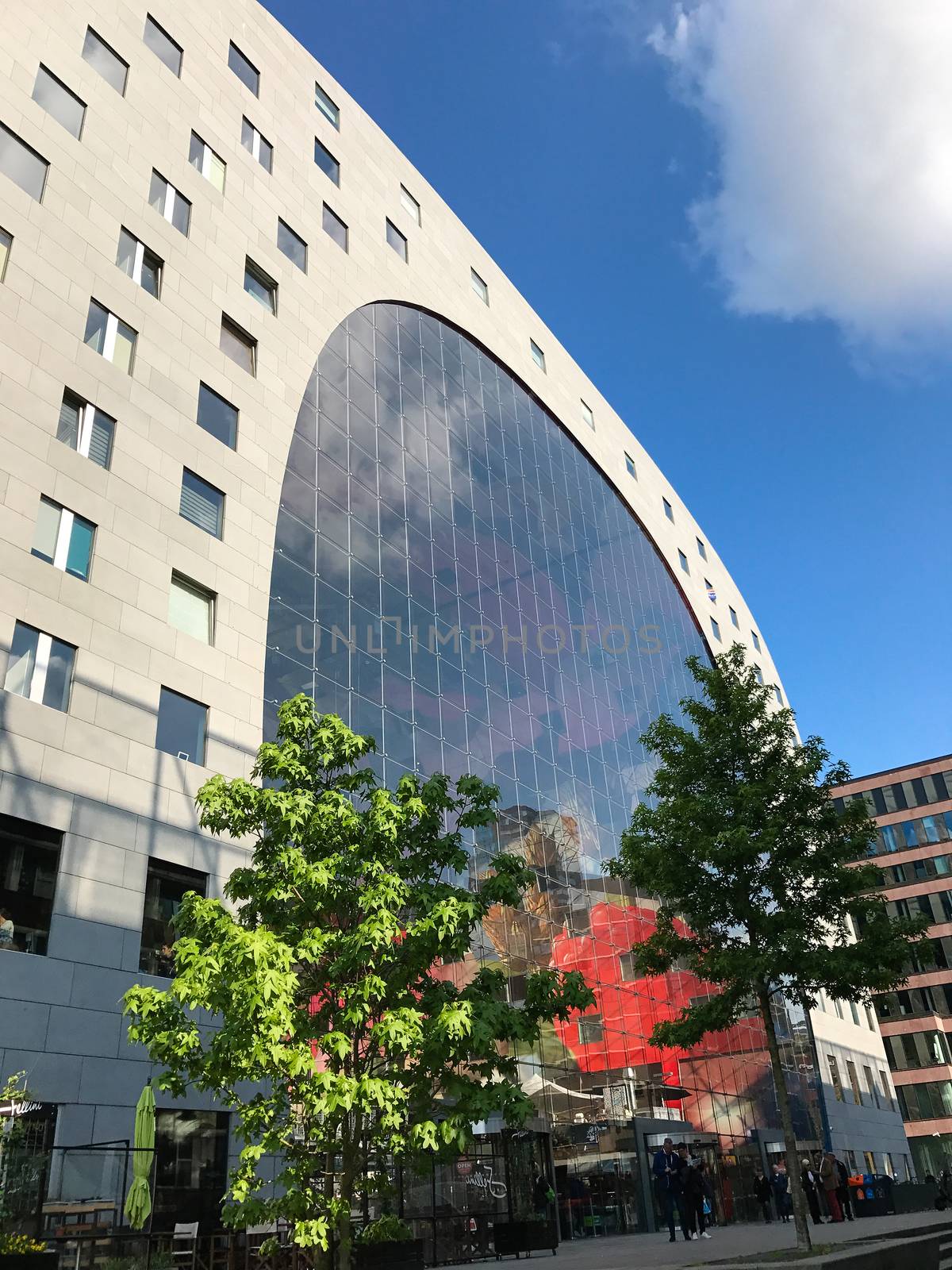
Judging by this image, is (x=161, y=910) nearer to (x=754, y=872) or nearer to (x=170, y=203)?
(x=754, y=872)

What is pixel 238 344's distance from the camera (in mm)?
27234

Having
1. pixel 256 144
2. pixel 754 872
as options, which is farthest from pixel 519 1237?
pixel 256 144

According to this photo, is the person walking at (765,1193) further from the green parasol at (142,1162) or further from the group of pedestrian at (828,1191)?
the green parasol at (142,1162)

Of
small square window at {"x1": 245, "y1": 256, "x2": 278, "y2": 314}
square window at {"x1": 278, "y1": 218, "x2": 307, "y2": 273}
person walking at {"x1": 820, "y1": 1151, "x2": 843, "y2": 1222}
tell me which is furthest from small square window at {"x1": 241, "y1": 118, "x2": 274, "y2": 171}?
person walking at {"x1": 820, "y1": 1151, "x2": 843, "y2": 1222}

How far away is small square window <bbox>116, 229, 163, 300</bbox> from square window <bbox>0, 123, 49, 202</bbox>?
211 centimetres

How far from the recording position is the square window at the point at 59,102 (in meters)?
22.9

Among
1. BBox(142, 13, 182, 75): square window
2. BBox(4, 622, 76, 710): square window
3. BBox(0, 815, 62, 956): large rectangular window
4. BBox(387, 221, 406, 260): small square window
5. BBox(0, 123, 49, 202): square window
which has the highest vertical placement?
BBox(387, 221, 406, 260): small square window

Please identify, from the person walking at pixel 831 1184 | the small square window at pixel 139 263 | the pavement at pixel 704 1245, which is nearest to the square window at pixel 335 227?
the small square window at pixel 139 263

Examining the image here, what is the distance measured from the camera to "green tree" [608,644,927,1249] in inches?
778

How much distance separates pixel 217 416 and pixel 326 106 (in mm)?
15880

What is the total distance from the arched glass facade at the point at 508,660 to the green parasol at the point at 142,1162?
840 cm

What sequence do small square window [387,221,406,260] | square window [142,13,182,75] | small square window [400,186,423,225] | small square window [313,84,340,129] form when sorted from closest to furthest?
1. square window [142,13,182,75]
2. small square window [313,84,340,129]
3. small square window [387,221,406,260]
4. small square window [400,186,423,225]

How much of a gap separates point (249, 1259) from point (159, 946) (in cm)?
569

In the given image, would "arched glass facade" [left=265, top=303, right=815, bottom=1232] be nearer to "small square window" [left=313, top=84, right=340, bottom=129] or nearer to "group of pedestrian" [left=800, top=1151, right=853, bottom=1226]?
"group of pedestrian" [left=800, top=1151, right=853, bottom=1226]
